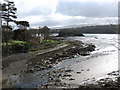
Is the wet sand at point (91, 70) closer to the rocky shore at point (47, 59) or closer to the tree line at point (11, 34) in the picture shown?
the rocky shore at point (47, 59)

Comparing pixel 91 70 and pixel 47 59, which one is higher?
pixel 47 59

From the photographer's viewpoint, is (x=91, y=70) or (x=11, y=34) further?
(x=11, y=34)

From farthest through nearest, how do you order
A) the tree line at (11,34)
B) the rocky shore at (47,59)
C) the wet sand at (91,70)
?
the tree line at (11,34)
the rocky shore at (47,59)
the wet sand at (91,70)

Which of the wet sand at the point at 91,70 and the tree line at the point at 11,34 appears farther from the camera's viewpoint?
the tree line at the point at 11,34

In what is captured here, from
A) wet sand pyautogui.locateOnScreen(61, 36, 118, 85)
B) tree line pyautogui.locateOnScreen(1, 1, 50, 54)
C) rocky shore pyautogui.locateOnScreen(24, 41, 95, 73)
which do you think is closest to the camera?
wet sand pyautogui.locateOnScreen(61, 36, 118, 85)

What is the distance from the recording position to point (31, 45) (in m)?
43.2

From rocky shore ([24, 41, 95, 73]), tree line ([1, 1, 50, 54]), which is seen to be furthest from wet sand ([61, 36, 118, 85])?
tree line ([1, 1, 50, 54])

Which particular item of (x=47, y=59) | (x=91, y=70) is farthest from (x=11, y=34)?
(x=91, y=70)

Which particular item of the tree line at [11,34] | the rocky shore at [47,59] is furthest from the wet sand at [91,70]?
the tree line at [11,34]

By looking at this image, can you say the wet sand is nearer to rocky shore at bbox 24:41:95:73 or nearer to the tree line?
rocky shore at bbox 24:41:95:73

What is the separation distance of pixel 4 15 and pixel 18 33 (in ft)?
16.7

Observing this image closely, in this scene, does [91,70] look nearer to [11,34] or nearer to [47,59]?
[47,59]

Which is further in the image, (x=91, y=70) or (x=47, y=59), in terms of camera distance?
(x=47, y=59)

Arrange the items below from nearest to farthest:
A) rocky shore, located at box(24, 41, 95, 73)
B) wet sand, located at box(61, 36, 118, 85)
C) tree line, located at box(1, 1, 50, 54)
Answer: wet sand, located at box(61, 36, 118, 85), rocky shore, located at box(24, 41, 95, 73), tree line, located at box(1, 1, 50, 54)
